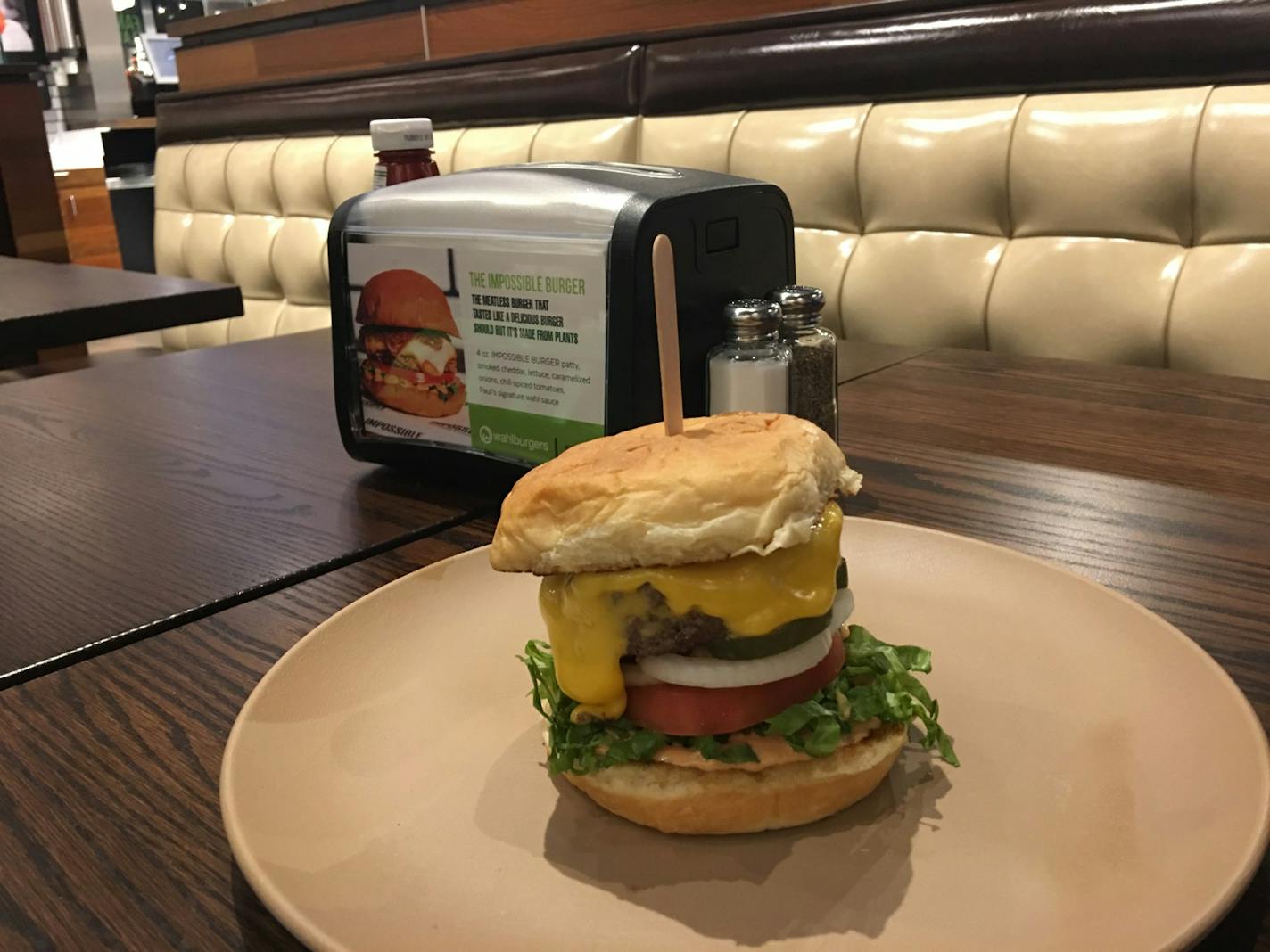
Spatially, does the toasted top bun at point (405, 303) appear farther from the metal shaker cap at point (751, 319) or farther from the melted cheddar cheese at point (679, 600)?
the melted cheddar cheese at point (679, 600)

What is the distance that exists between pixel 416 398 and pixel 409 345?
0.06 meters

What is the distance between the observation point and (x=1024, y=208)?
2.12m

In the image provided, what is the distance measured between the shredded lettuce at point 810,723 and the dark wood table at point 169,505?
423 mm

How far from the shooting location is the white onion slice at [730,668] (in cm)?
67

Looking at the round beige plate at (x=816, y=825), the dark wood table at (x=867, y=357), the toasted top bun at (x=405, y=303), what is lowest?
the dark wood table at (x=867, y=357)

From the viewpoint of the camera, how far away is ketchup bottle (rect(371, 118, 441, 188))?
1325 mm

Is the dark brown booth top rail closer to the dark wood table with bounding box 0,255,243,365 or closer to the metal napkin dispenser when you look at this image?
the dark wood table with bounding box 0,255,243,365

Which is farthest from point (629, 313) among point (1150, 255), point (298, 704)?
point (1150, 255)

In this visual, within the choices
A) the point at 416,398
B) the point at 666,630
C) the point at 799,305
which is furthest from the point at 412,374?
the point at 666,630

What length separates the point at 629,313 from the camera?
3.23 feet

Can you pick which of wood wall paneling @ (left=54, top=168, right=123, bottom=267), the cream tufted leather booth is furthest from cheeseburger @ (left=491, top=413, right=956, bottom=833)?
wood wall paneling @ (left=54, top=168, right=123, bottom=267)

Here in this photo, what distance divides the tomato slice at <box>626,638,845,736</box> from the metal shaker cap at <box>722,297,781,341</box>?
17.9 inches

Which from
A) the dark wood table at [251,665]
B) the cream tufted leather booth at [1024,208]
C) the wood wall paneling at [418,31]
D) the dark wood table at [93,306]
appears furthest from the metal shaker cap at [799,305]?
the wood wall paneling at [418,31]

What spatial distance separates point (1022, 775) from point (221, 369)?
168cm
